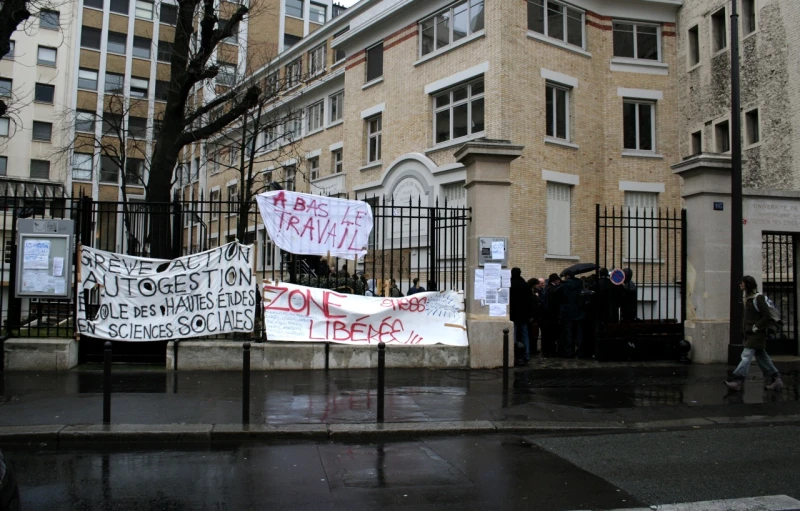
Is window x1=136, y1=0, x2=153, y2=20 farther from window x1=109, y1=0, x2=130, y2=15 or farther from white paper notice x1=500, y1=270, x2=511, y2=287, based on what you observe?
white paper notice x1=500, y1=270, x2=511, y2=287

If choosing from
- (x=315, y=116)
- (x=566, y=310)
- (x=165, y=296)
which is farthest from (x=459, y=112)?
(x=315, y=116)

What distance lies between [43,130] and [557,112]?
134 ft

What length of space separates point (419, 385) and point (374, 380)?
79 centimetres

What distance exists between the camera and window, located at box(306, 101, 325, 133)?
32.9 m

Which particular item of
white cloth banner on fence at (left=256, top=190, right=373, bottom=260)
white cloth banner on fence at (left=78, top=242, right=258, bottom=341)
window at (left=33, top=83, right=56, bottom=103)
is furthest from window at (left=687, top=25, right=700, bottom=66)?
window at (left=33, top=83, right=56, bottom=103)

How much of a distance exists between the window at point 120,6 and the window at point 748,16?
4328 centimetres

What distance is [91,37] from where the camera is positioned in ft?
155

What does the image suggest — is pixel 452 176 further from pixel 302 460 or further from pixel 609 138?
pixel 302 460

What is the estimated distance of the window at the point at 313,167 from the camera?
32.7m

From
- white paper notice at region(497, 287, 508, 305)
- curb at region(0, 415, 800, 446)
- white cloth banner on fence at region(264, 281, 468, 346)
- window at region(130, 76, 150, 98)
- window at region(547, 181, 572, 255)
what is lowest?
curb at region(0, 415, 800, 446)

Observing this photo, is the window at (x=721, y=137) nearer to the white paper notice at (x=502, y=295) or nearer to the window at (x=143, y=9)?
the white paper notice at (x=502, y=295)

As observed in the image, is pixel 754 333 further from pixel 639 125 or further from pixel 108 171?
pixel 108 171

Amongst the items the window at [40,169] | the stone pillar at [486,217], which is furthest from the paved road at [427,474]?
the window at [40,169]

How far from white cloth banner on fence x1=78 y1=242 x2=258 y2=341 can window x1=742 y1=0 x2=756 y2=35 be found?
19.6 m
